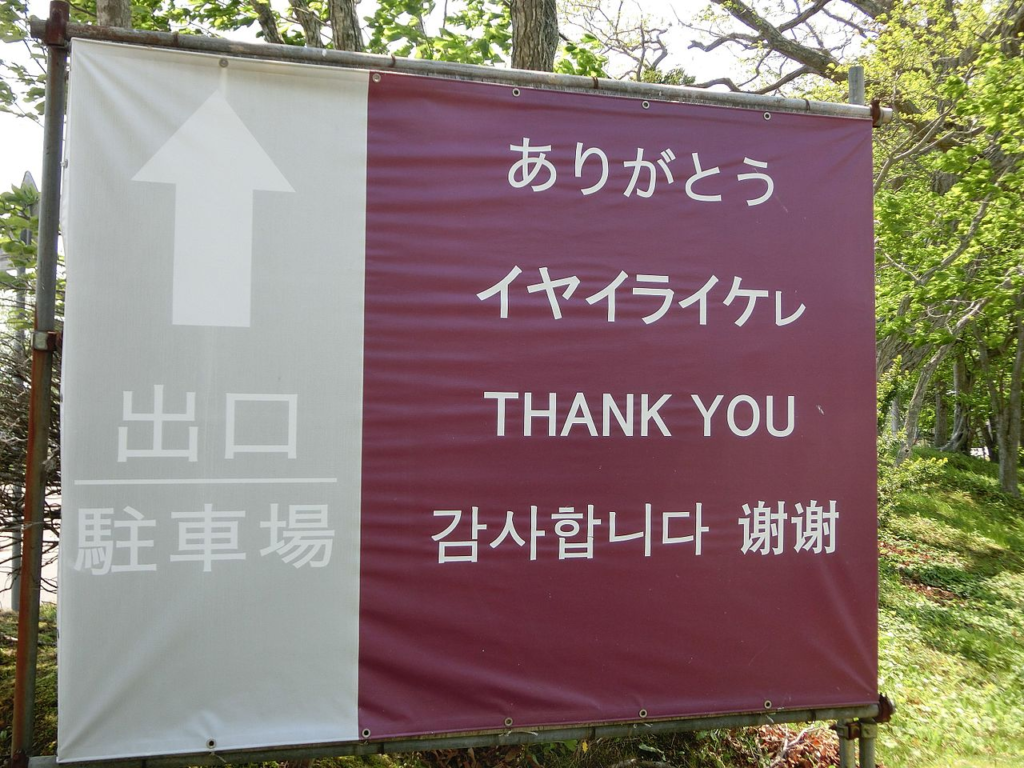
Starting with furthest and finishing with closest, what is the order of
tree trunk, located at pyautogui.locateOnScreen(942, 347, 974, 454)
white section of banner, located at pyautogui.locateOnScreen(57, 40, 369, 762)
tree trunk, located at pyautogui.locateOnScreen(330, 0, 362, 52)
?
tree trunk, located at pyautogui.locateOnScreen(942, 347, 974, 454), tree trunk, located at pyautogui.locateOnScreen(330, 0, 362, 52), white section of banner, located at pyautogui.locateOnScreen(57, 40, 369, 762)

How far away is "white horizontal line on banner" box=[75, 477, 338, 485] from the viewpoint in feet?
8.27

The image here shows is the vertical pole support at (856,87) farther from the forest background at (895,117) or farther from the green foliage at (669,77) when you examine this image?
the green foliage at (669,77)

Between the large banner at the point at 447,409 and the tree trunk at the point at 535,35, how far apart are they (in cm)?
246

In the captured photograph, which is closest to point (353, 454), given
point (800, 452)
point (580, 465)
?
point (580, 465)

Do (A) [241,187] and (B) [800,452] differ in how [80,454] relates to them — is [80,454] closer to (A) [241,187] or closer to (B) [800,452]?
(A) [241,187]

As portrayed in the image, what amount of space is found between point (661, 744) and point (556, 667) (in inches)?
75.4

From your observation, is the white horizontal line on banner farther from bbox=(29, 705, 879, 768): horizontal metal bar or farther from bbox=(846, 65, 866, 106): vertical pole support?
bbox=(846, 65, 866, 106): vertical pole support

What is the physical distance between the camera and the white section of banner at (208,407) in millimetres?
2516

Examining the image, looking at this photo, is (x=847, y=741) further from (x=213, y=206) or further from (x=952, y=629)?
(x=952, y=629)

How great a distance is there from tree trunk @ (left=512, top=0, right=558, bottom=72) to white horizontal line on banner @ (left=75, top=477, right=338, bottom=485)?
358 cm

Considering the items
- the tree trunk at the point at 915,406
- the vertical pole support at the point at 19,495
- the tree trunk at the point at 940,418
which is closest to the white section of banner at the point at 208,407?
the vertical pole support at the point at 19,495

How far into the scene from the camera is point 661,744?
4.33 m

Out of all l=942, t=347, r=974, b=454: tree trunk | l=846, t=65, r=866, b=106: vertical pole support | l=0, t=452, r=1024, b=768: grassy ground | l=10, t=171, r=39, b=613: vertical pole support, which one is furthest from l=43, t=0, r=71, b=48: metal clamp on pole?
l=942, t=347, r=974, b=454: tree trunk

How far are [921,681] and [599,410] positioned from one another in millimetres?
5522
